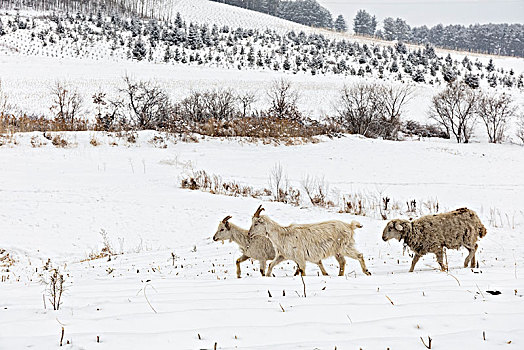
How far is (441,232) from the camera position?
6918 mm

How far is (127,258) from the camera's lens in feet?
29.9

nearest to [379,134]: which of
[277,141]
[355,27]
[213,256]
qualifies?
[277,141]

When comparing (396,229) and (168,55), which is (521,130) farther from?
(168,55)

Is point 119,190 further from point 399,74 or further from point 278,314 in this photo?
point 399,74

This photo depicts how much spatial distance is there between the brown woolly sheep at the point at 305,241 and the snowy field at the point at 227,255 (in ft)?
1.54

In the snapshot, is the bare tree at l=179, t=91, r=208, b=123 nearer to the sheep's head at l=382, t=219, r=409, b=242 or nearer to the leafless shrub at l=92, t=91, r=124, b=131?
the leafless shrub at l=92, t=91, r=124, b=131

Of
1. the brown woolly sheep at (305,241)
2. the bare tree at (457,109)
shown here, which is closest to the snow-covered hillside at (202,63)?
the bare tree at (457,109)

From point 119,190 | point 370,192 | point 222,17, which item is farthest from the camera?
point 222,17

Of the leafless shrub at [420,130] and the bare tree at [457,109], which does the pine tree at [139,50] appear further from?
the bare tree at [457,109]

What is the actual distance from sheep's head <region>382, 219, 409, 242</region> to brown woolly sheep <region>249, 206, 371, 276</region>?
0.87 meters

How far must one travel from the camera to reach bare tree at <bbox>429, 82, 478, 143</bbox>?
32.9 m

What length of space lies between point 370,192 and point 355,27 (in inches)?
4173

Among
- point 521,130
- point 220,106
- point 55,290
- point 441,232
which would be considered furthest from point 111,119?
point 521,130

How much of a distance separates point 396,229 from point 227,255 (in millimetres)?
3591
